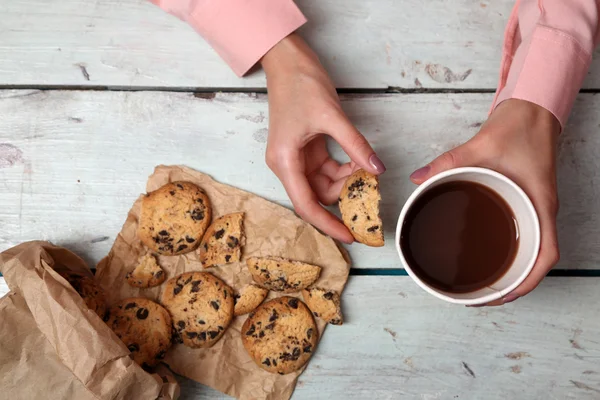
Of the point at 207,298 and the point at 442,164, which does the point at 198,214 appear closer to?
the point at 207,298

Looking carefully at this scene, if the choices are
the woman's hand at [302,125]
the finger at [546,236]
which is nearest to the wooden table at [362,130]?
the woman's hand at [302,125]

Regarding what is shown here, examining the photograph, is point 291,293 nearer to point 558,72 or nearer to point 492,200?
point 492,200

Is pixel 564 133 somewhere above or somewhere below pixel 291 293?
above

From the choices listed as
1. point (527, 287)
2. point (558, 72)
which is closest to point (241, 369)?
point (527, 287)

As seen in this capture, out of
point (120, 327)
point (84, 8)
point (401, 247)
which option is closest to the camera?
point (401, 247)

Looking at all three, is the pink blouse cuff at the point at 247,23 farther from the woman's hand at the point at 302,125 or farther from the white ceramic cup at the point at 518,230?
the white ceramic cup at the point at 518,230

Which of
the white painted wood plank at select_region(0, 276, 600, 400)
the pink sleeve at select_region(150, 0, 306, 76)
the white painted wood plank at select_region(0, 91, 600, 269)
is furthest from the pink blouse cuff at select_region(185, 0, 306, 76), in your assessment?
the white painted wood plank at select_region(0, 276, 600, 400)
